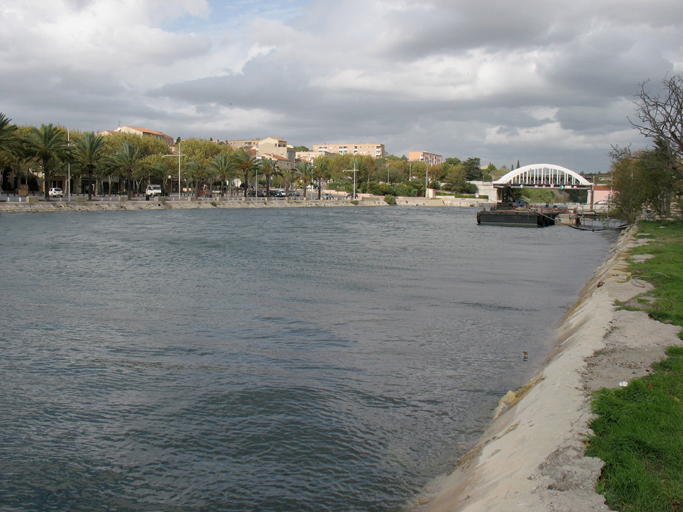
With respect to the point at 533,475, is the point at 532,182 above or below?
above

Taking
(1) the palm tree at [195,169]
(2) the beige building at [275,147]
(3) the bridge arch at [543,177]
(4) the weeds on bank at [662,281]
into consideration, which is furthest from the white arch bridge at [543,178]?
(2) the beige building at [275,147]

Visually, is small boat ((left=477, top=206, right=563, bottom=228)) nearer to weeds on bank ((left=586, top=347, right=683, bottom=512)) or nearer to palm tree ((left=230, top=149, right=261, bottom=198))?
palm tree ((left=230, top=149, right=261, bottom=198))

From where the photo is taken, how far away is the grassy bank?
167 inches

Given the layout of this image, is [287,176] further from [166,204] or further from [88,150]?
[88,150]

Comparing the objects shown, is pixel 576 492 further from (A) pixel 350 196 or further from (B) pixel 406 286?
(A) pixel 350 196

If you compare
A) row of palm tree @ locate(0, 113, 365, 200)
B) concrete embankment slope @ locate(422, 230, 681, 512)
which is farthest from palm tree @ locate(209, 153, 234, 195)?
concrete embankment slope @ locate(422, 230, 681, 512)

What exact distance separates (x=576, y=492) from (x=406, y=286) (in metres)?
15.4

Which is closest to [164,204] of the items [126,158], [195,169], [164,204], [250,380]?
[164,204]

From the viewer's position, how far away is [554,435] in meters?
5.45

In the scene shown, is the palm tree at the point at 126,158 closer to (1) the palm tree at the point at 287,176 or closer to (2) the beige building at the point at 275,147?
(1) the palm tree at the point at 287,176

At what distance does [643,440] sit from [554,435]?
0.76 metres

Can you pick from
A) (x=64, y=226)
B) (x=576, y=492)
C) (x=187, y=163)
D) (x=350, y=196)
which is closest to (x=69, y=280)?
(x=576, y=492)

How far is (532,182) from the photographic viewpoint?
Result: 280 ft

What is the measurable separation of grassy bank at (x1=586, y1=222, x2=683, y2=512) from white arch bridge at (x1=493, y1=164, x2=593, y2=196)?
80.7 m
